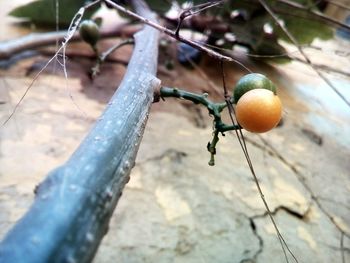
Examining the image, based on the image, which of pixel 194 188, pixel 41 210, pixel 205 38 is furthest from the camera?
pixel 205 38

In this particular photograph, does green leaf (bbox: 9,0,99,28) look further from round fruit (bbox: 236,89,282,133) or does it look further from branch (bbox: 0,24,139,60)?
round fruit (bbox: 236,89,282,133)

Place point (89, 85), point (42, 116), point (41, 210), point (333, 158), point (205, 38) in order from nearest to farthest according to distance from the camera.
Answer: point (41, 210) < point (42, 116) < point (333, 158) < point (89, 85) < point (205, 38)

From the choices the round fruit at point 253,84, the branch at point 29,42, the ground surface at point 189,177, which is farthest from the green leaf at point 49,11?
the round fruit at point 253,84

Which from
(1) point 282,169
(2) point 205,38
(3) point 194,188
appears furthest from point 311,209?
(2) point 205,38

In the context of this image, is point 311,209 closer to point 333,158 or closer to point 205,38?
point 333,158

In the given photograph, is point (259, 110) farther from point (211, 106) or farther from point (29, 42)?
point (29, 42)

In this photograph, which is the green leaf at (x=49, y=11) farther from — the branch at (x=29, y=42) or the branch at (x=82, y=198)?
the branch at (x=82, y=198)

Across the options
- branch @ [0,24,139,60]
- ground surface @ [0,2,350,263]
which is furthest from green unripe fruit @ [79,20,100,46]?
ground surface @ [0,2,350,263]
